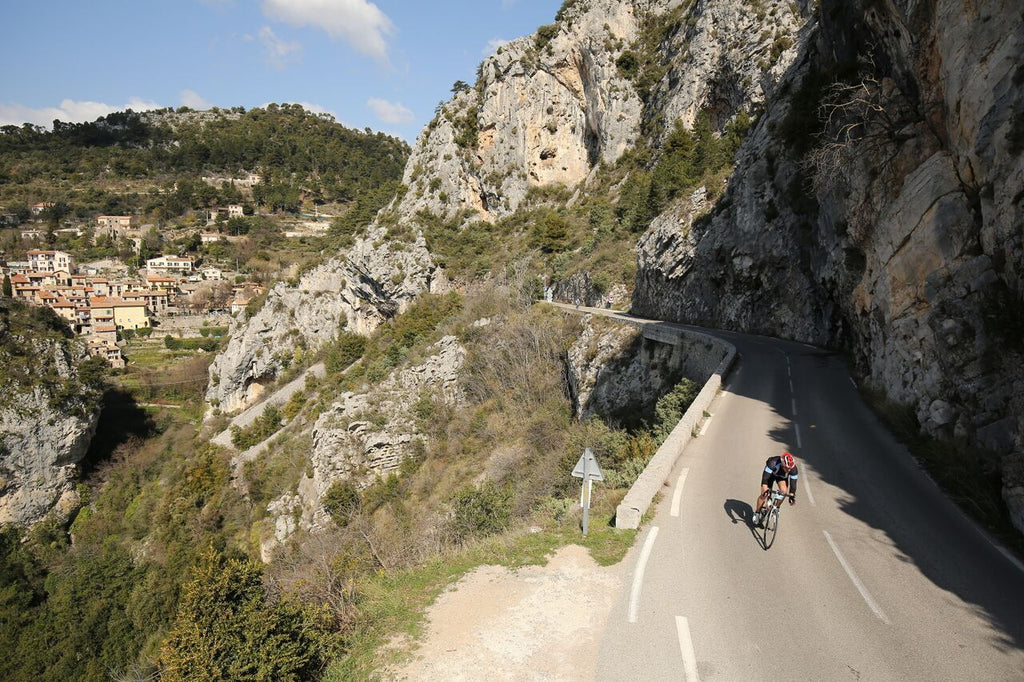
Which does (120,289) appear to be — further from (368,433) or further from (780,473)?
(780,473)

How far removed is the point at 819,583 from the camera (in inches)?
231

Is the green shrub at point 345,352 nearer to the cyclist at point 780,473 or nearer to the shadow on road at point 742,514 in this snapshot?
the shadow on road at point 742,514

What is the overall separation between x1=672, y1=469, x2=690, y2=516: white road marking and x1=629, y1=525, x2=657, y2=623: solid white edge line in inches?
26.7

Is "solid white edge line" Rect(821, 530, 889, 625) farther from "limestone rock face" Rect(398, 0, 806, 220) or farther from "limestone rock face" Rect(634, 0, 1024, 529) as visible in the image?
"limestone rock face" Rect(398, 0, 806, 220)

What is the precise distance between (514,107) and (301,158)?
302 ft

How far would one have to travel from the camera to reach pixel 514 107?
51.8 metres

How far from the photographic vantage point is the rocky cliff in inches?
1364

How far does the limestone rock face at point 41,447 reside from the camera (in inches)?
1356

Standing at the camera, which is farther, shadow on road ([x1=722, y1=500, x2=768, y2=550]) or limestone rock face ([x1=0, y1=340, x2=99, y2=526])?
limestone rock face ([x1=0, y1=340, x2=99, y2=526])

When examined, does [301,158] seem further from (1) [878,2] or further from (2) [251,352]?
(1) [878,2]

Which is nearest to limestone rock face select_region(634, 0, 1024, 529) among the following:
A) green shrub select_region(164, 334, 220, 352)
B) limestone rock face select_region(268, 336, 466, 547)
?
limestone rock face select_region(268, 336, 466, 547)

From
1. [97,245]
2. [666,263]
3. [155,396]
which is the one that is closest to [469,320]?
[666,263]

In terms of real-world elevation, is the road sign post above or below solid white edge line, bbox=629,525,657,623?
above

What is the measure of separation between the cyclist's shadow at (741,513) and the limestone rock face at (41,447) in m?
47.2
